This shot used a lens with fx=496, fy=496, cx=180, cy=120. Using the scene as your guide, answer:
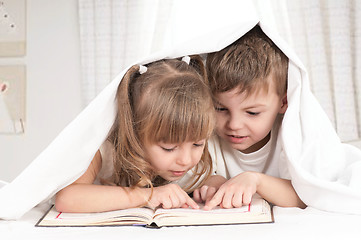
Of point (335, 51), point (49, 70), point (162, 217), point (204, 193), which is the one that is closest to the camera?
point (162, 217)

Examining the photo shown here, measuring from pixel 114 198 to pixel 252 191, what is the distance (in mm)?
367

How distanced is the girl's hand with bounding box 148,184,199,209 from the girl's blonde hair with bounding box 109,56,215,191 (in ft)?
0.16

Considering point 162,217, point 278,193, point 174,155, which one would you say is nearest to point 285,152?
point 278,193

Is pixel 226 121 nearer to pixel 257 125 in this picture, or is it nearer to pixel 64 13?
pixel 257 125

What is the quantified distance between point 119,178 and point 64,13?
86.7 inches

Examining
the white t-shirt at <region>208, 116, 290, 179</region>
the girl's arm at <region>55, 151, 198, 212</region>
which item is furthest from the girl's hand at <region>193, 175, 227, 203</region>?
the white t-shirt at <region>208, 116, 290, 179</region>

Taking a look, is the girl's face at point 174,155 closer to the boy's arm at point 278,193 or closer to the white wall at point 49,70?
the boy's arm at point 278,193

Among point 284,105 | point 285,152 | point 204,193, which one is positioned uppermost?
point 284,105

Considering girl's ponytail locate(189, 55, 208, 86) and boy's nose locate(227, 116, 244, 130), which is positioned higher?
girl's ponytail locate(189, 55, 208, 86)

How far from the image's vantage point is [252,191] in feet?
4.35

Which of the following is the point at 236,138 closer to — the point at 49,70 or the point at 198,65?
the point at 198,65

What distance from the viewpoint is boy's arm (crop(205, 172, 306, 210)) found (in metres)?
1.30

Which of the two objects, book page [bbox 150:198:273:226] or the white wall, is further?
the white wall

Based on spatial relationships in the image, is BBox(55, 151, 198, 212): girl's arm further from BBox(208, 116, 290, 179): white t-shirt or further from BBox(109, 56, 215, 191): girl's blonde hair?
BBox(208, 116, 290, 179): white t-shirt
